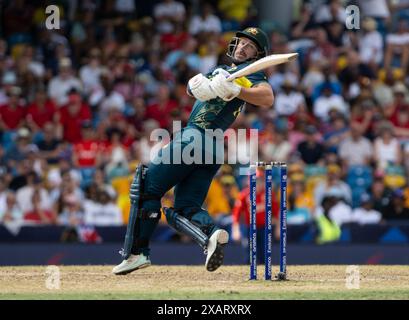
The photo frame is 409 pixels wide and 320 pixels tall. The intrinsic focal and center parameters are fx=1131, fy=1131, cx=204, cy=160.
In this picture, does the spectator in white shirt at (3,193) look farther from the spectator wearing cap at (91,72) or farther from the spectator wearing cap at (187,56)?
the spectator wearing cap at (187,56)

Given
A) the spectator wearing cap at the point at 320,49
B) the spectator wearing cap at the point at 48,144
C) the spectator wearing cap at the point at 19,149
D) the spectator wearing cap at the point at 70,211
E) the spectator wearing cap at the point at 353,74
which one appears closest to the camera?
the spectator wearing cap at the point at 70,211

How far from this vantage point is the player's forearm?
29.7 feet

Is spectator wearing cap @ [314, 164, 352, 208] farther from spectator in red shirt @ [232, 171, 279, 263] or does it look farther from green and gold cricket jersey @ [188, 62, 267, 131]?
green and gold cricket jersey @ [188, 62, 267, 131]

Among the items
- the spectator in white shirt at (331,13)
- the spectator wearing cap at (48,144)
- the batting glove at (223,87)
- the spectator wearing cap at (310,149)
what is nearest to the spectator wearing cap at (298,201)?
the spectator wearing cap at (310,149)

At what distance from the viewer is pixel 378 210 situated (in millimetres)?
15844

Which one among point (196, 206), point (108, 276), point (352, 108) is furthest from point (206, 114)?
point (352, 108)

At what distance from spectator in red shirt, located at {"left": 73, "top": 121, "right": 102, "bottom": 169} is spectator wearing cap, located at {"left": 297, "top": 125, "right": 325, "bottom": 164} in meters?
3.01

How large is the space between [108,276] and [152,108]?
309 inches

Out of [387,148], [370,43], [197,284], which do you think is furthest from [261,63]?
[370,43]

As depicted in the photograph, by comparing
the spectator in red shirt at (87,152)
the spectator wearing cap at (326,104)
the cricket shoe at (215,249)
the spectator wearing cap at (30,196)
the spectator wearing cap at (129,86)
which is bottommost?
the cricket shoe at (215,249)

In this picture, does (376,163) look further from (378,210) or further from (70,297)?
(70,297)

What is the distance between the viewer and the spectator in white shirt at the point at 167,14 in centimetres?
1945

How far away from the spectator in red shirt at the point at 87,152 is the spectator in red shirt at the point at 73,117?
583mm
